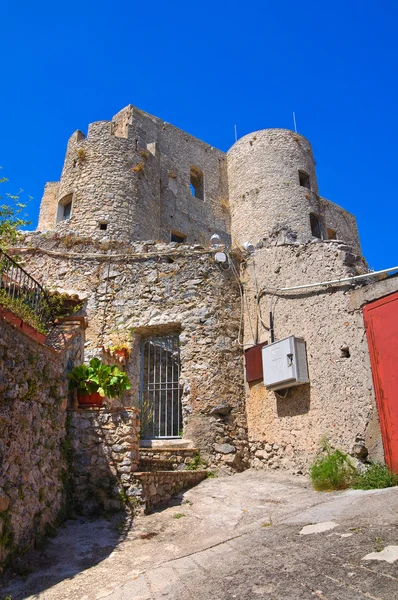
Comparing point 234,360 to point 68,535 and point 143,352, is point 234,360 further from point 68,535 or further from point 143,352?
point 68,535

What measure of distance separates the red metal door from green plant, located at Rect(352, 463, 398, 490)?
0.18 meters

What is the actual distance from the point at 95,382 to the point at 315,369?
11.4 feet

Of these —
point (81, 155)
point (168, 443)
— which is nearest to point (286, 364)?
point (168, 443)

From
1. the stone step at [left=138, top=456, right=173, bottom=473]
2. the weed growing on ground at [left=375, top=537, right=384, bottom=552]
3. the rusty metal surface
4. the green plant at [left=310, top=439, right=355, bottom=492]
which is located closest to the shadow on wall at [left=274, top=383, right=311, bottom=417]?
the rusty metal surface

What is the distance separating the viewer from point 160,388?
398 inches

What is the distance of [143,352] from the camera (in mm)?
10383

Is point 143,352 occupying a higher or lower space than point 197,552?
higher

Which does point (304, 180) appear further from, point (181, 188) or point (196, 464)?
point (196, 464)

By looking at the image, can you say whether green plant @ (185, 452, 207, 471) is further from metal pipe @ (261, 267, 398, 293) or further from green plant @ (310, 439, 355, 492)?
metal pipe @ (261, 267, 398, 293)

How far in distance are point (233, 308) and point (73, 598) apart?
674 cm

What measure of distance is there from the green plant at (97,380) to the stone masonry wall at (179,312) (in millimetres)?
2480

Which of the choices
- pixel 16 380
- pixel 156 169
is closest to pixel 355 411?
pixel 16 380

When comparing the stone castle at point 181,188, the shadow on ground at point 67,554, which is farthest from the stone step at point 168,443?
the stone castle at point 181,188

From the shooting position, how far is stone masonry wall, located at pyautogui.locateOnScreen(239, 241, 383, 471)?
7.32m
